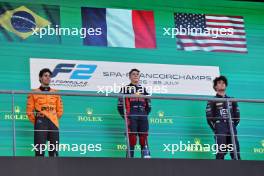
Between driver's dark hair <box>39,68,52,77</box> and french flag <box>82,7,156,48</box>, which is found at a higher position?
french flag <box>82,7,156,48</box>

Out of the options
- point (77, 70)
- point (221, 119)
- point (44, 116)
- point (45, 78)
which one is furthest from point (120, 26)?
point (221, 119)

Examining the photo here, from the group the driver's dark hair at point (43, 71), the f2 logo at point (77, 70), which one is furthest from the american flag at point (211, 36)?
the driver's dark hair at point (43, 71)

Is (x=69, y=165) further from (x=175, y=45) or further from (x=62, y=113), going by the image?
(x=175, y=45)

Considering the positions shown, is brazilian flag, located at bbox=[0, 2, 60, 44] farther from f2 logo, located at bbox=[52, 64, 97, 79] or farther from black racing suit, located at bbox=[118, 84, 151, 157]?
black racing suit, located at bbox=[118, 84, 151, 157]

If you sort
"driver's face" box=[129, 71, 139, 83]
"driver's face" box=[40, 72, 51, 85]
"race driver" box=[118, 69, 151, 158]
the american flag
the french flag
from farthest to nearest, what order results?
the american flag, the french flag, "driver's face" box=[129, 71, 139, 83], "driver's face" box=[40, 72, 51, 85], "race driver" box=[118, 69, 151, 158]

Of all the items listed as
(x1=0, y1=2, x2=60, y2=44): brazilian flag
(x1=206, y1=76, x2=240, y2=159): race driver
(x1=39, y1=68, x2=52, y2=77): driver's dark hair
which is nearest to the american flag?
(x1=206, y1=76, x2=240, y2=159): race driver

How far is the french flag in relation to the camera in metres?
11.1

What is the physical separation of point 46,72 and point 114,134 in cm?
125

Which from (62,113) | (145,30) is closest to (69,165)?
(62,113)

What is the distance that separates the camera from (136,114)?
9977 mm

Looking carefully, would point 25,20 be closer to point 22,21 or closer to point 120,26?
point 22,21

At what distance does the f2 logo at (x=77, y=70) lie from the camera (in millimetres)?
10836

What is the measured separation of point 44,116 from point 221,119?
75.5 inches

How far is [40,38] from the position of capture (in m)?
10.9
